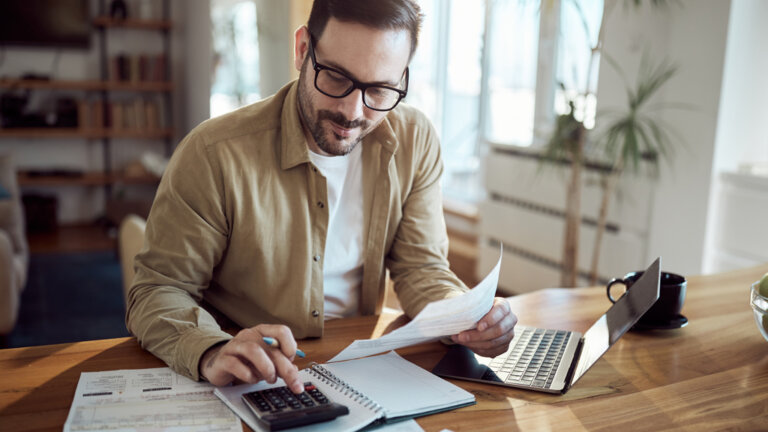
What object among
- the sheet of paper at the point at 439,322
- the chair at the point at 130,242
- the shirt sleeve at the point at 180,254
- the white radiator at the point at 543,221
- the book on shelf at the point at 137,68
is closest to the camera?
the sheet of paper at the point at 439,322

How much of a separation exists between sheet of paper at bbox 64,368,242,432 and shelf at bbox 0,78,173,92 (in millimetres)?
5164

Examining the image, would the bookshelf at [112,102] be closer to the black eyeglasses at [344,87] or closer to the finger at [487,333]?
the black eyeglasses at [344,87]

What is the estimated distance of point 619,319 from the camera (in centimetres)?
112

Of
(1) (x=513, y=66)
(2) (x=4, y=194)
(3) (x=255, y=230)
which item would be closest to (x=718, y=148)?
(1) (x=513, y=66)

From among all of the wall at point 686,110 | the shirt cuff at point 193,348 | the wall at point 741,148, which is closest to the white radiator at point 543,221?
the wall at point 686,110

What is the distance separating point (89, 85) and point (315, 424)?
5444 millimetres

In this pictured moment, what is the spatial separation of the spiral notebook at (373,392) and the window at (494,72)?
245 centimetres

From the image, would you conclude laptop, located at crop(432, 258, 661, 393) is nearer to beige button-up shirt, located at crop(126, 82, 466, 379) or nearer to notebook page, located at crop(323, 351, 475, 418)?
notebook page, located at crop(323, 351, 475, 418)

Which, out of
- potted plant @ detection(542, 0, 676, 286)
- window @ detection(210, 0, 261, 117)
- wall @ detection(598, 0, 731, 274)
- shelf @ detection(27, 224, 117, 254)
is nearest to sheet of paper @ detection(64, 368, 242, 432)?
potted plant @ detection(542, 0, 676, 286)

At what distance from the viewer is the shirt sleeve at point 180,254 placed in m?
1.08

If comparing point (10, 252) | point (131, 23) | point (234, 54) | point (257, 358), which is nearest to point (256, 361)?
point (257, 358)

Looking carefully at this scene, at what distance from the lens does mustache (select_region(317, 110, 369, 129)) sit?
125 centimetres

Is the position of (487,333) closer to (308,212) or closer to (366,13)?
(308,212)

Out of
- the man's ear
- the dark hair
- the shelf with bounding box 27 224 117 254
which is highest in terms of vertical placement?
the dark hair
